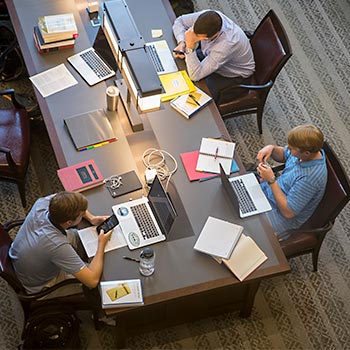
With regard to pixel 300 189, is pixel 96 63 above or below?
above

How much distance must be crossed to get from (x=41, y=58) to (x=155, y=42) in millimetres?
906

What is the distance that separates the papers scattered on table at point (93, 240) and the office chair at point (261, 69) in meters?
1.72

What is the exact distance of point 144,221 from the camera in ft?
12.7

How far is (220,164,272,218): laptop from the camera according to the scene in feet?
12.9

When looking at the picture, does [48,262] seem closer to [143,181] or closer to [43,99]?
[143,181]

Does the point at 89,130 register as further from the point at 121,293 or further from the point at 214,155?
the point at 121,293

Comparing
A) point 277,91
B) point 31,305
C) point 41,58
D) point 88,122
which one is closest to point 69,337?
point 31,305

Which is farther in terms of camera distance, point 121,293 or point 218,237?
point 218,237

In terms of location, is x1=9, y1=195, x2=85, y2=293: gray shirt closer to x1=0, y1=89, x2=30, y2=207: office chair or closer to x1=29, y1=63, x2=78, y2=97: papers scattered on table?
x1=0, y1=89, x2=30, y2=207: office chair

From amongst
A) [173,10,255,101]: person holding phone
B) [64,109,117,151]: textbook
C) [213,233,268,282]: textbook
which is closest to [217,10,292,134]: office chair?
[173,10,255,101]: person holding phone

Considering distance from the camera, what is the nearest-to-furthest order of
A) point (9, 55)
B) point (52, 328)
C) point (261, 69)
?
point (52, 328) < point (261, 69) < point (9, 55)

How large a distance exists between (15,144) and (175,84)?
1298 millimetres

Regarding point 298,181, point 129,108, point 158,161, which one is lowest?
point 298,181

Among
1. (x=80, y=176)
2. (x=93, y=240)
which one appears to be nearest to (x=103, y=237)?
(x=93, y=240)
